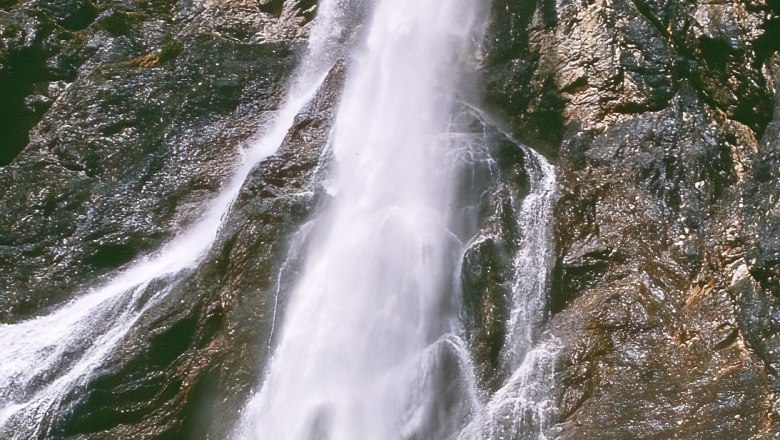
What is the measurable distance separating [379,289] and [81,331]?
3.87m

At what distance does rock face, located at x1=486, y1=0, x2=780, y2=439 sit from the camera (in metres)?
7.87

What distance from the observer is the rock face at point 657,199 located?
7.87m

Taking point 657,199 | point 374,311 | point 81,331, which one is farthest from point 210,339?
point 657,199

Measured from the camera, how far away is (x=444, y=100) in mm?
11633

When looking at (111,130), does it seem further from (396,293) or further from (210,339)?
(396,293)

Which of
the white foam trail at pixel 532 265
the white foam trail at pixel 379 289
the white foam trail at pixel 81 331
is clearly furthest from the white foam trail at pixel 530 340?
the white foam trail at pixel 81 331

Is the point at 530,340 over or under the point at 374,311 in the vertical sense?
under

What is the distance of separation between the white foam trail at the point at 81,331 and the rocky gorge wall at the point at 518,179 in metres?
0.28

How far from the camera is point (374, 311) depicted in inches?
361

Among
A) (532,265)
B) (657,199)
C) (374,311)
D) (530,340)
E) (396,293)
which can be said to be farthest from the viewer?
(657,199)

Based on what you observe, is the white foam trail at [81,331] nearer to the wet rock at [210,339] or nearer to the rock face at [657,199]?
the wet rock at [210,339]

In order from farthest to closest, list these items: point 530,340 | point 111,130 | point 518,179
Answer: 1. point 111,130
2. point 518,179
3. point 530,340

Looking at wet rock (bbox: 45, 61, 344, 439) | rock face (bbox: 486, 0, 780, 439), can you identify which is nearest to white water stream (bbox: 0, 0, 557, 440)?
wet rock (bbox: 45, 61, 344, 439)

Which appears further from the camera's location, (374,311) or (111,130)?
(111,130)
